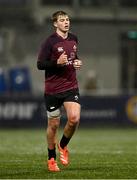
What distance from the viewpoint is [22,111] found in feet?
81.9

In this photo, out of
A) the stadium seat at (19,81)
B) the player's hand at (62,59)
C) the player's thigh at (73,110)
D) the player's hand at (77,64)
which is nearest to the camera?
the player's hand at (62,59)

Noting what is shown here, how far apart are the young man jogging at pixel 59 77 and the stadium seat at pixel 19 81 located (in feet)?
50.0

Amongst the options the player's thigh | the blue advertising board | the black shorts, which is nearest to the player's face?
the black shorts

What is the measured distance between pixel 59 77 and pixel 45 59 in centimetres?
34

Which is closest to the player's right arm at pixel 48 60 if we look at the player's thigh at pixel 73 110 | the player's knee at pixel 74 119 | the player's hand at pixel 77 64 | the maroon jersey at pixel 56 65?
the maroon jersey at pixel 56 65

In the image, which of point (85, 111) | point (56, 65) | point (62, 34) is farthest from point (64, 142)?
point (85, 111)

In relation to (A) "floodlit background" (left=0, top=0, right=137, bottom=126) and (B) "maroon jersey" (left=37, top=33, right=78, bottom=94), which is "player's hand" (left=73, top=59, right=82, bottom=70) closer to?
(B) "maroon jersey" (left=37, top=33, right=78, bottom=94)

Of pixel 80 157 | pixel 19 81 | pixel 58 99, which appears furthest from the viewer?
pixel 19 81

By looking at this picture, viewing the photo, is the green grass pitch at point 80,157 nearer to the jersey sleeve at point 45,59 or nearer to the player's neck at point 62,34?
the jersey sleeve at point 45,59

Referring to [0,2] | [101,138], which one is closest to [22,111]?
[101,138]

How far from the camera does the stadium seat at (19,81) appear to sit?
88.8ft

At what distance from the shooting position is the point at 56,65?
1107 cm

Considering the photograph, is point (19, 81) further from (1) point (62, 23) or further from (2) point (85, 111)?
(1) point (62, 23)

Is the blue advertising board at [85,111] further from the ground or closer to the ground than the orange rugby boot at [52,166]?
closer to the ground
